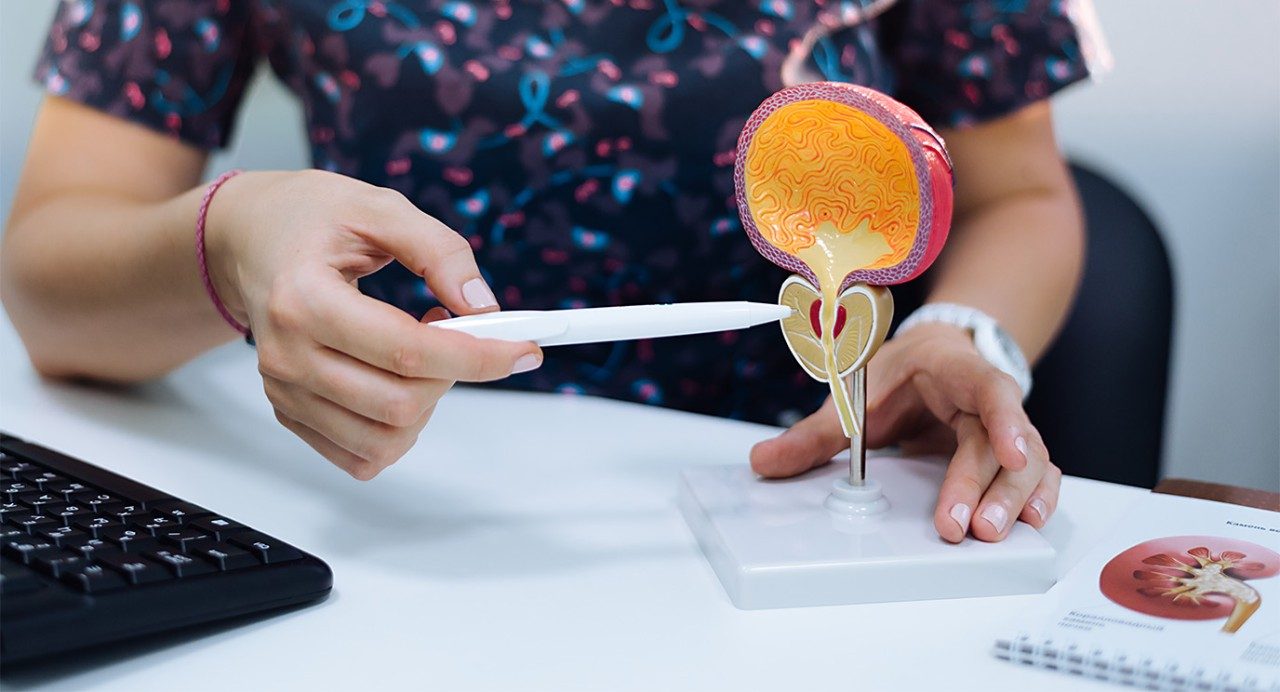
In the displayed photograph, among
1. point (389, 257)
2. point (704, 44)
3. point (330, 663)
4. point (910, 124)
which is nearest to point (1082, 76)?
point (704, 44)

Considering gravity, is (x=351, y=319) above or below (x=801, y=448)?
above

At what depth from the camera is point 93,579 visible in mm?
423

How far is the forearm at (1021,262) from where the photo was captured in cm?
83

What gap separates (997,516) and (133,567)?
14.2 inches

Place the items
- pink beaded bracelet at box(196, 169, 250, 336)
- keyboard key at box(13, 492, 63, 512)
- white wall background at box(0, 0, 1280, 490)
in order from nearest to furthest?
keyboard key at box(13, 492, 63, 512) → pink beaded bracelet at box(196, 169, 250, 336) → white wall background at box(0, 0, 1280, 490)

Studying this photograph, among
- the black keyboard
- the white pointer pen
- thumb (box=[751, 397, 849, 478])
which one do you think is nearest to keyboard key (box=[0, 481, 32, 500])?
the black keyboard

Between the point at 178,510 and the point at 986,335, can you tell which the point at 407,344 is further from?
the point at 986,335

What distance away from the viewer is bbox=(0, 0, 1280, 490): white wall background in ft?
4.27

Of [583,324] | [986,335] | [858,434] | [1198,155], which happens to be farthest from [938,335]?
A: [1198,155]

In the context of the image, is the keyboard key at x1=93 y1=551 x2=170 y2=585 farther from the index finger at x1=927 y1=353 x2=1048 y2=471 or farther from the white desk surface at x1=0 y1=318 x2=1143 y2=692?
the index finger at x1=927 y1=353 x2=1048 y2=471

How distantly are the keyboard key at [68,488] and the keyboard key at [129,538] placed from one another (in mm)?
60

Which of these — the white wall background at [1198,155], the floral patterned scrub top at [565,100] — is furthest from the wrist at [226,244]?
the white wall background at [1198,155]

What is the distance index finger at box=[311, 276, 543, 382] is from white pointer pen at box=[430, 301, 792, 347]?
0.03 ft

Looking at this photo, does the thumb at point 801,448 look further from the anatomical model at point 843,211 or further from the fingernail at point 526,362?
the fingernail at point 526,362
